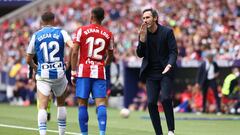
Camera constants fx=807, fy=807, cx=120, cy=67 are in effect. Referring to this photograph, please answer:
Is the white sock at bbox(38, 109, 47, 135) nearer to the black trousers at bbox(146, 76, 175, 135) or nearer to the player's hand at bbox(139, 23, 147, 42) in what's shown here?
the black trousers at bbox(146, 76, 175, 135)

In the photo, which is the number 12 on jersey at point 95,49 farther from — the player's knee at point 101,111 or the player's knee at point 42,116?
the player's knee at point 42,116

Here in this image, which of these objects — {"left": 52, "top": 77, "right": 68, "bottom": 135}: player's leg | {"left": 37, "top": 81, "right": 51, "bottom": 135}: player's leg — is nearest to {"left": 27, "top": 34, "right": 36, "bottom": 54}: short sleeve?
{"left": 37, "top": 81, "right": 51, "bottom": 135}: player's leg

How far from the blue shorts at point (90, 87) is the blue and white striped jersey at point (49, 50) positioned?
0.38 metres

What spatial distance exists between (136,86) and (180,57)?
1914 mm

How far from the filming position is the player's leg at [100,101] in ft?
42.6

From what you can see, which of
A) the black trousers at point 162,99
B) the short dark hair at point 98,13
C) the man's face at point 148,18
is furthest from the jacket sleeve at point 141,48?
the short dark hair at point 98,13

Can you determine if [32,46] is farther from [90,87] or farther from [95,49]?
[90,87]

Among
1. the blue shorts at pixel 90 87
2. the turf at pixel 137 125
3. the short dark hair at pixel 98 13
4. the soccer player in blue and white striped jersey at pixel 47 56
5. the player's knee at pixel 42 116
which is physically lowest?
the turf at pixel 137 125

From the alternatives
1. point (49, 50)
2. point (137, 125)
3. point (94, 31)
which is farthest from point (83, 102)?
point (137, 125)

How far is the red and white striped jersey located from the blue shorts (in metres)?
0.08

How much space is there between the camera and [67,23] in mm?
36312

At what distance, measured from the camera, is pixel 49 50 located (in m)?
13.1

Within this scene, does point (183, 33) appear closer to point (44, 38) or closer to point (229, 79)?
point (229, 79)

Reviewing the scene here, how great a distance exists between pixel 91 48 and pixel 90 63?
0.25m
